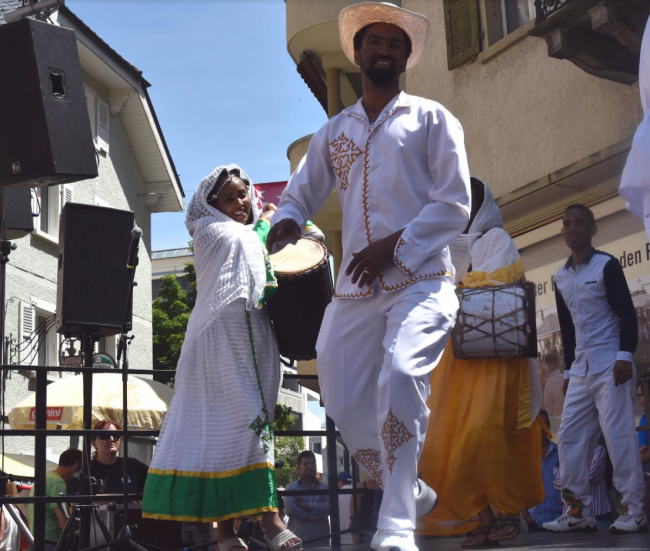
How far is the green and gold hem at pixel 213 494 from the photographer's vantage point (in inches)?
223

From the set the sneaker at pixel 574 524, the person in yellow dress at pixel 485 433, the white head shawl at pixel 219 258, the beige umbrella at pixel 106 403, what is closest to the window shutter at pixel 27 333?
the beige umbrella at pixel 106 403

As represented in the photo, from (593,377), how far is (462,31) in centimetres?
878

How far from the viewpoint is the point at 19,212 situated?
9680mm

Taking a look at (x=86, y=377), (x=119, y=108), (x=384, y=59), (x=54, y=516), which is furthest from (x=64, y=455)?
(x=119, y=108)

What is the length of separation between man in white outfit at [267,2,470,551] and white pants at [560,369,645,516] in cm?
287

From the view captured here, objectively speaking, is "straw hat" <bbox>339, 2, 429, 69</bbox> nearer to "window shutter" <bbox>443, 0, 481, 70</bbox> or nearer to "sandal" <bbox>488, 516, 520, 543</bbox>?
"sandal" <bbox>488, 516, 520, 543</bbox>


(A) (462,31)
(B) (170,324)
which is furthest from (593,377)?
(B) (170,324)

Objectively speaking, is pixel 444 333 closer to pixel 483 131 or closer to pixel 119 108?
pixel 483 131

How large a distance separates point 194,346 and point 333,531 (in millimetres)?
1483

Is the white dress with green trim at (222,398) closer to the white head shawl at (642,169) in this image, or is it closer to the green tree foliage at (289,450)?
the white head shawl at (642,169)

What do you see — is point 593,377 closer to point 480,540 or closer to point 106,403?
point 480,540

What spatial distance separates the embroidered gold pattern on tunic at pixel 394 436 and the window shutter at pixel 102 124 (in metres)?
26.2

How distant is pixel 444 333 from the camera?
4.48 meters

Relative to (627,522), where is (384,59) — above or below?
above
